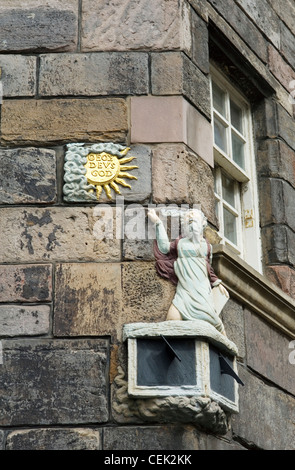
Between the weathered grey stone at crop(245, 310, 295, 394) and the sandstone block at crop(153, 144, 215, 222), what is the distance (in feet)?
2.75

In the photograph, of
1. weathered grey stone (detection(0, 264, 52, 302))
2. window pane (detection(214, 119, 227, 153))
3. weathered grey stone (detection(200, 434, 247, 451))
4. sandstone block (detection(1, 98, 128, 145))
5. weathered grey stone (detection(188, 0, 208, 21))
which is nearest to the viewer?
weathered grey stone (detection(200, 434, 247, 451))

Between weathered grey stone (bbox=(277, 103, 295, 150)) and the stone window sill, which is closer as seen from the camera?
the stone window sill

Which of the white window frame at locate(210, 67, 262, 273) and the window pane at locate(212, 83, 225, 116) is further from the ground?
the window pane at locate(212, 83, 225, 116)

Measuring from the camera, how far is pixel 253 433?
6129 mm

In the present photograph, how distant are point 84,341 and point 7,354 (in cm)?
42

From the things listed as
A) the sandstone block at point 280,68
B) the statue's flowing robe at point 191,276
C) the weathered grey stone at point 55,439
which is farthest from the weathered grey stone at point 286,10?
the weathered grey stone at point 55,439

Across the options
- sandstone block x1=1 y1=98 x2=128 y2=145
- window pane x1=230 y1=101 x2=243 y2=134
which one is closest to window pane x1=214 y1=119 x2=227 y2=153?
window pane x1=230 y1=101 x2=243 y2=134

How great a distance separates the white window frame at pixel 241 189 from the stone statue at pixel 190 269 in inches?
48.5

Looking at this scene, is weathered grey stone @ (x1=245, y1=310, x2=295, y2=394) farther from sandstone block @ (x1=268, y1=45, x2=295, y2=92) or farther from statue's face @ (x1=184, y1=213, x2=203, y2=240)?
sandstone block @ (x1=268, y1=45, x2=295, y2=92)

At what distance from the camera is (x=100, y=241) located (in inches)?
227

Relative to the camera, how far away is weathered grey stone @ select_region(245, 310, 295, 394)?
21.1 ft

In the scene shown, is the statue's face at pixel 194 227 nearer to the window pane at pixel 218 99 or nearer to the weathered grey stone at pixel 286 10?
the window pane at pixel 218 99

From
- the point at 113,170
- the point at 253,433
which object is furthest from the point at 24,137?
the point at 253,433

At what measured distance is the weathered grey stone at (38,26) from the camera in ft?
20.6
